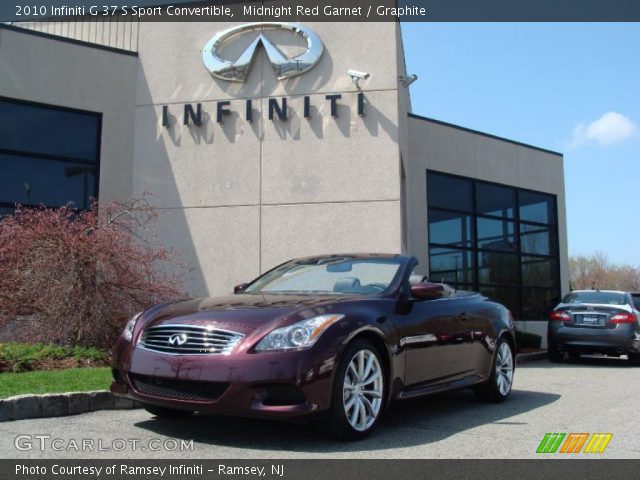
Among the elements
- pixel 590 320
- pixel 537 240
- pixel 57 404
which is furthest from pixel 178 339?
pixel 537 240

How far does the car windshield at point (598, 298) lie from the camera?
1261 centimetres

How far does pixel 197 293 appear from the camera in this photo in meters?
12.9

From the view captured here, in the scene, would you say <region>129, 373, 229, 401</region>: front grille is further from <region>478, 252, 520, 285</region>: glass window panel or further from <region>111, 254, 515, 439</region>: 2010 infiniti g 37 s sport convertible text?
<region>478, 252, 520, 285</region>: glass window panel

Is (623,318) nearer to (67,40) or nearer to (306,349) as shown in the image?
(306,349)

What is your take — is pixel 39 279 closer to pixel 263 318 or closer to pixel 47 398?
pixel 47 398

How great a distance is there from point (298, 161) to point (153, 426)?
8.34m

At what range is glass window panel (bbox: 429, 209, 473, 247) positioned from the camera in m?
16.7

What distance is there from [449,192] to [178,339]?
43.7 feet

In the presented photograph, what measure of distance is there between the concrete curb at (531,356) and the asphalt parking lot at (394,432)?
5.60m

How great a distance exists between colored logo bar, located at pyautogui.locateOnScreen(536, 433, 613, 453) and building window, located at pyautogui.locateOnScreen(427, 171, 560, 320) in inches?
429

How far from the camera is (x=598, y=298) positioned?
1280 centimetres

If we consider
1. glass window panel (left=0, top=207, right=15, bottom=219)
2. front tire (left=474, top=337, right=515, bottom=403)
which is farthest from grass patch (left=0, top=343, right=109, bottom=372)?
glass window panel (left=0, top=207, right=15, bottom=219)

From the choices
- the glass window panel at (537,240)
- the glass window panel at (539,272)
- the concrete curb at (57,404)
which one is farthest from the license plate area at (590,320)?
the concrete curb at (57,404)
